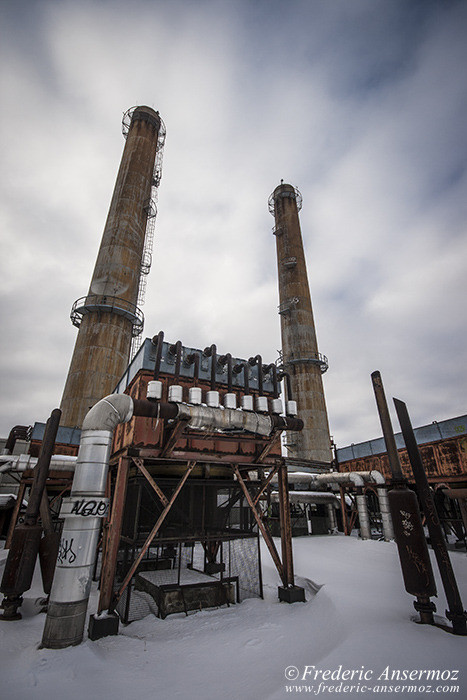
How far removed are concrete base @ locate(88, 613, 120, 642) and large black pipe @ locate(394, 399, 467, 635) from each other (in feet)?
21.6

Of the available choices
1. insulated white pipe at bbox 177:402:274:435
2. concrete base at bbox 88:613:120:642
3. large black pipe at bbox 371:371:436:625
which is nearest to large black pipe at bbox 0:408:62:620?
concrete base at bbox 88:613:120:642

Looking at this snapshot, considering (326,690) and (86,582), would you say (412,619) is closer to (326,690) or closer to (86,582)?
(326,690)

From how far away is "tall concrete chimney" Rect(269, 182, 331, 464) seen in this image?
105 feet

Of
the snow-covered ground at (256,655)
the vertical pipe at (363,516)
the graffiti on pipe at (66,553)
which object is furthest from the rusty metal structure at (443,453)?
the graffiti on pipe at (66,553)

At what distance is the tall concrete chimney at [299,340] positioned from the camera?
105 feet

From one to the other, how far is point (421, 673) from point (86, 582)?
5.91 m

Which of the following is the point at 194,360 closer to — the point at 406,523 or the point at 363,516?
the point at 406,523

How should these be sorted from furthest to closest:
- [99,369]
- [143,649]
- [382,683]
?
Result: [99,369]
[143,649]
[382,683]

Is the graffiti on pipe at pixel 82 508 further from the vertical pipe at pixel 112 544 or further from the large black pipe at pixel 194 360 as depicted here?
the large black pipe at pixel 194 360

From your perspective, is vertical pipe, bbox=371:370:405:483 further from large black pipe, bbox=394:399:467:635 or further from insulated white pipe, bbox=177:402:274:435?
insulated white pipe, bbox=177:402:274:435

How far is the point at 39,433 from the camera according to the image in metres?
18.2

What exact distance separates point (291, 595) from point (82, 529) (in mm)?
6029

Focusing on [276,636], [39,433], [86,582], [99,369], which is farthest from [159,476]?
[99,369]

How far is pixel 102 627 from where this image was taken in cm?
657
